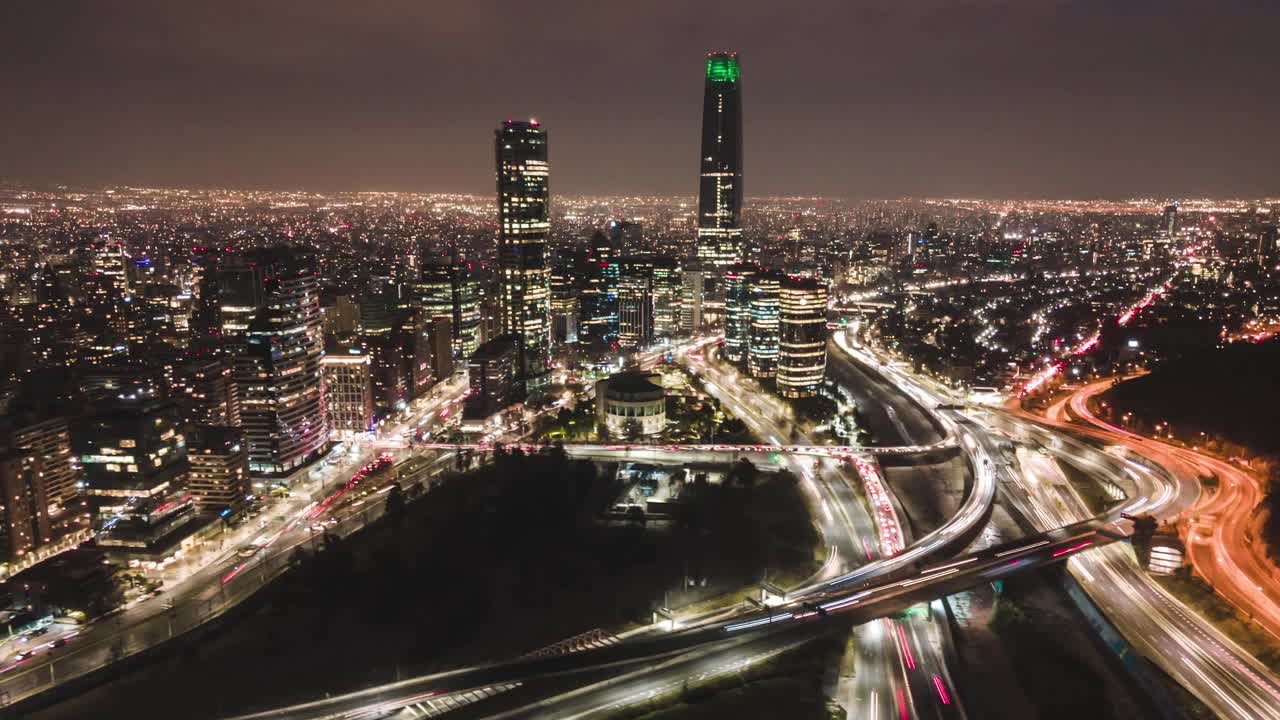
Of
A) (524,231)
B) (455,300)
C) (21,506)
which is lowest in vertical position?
(21,506)

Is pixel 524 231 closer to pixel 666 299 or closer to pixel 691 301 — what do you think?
pixel 666 299

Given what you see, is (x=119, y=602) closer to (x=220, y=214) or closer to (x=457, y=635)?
(x=457, y=635)

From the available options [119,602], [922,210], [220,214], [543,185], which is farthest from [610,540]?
[922,210]

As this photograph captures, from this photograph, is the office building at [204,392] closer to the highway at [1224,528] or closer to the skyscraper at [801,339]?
the skyscraper at [801,339]

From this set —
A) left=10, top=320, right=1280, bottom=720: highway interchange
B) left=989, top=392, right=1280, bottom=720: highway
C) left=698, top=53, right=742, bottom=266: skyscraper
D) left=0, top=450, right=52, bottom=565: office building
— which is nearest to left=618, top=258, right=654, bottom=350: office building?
left=698, top=53, right=742, bottom=266: skyscraper

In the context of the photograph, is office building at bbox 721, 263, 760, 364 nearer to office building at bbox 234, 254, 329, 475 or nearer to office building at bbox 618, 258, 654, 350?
office building at bbox 618, 258, 654, 350

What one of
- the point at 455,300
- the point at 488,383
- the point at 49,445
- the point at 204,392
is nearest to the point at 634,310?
the point at 455,300
